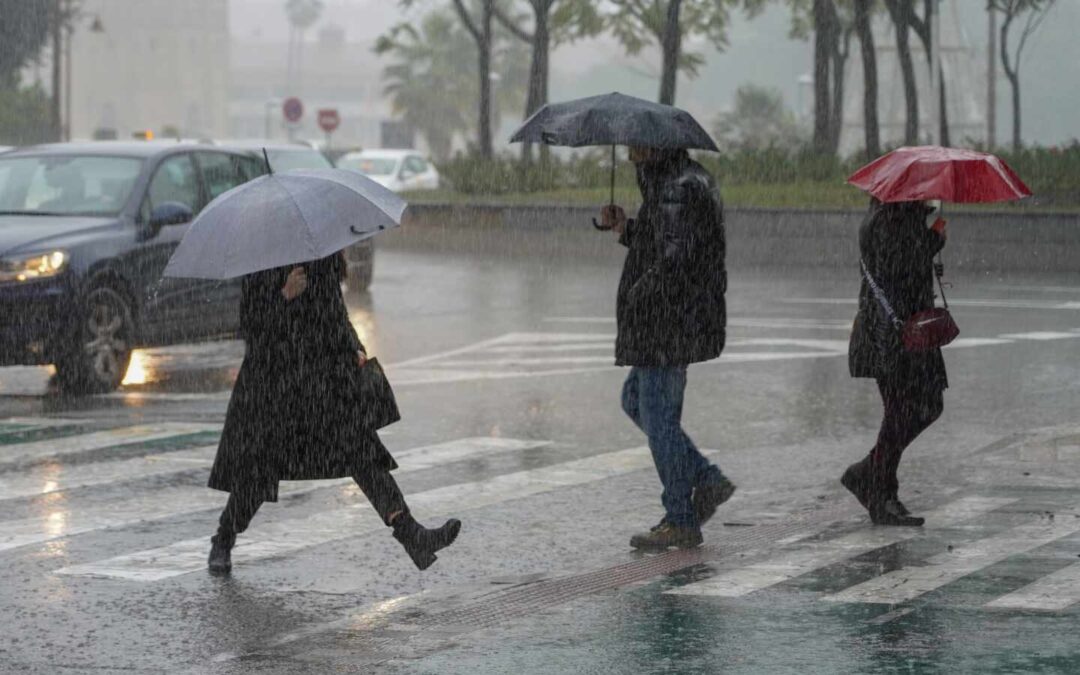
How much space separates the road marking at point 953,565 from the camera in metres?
7.32

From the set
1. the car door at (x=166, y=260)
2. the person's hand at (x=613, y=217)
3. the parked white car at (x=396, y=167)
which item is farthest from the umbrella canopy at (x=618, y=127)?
the parked white car at (x=396, y=167)

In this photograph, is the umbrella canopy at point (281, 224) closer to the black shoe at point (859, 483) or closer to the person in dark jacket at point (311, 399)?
the person in dark jacket at point (311, 399)

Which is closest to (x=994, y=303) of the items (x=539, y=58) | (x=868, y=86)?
(x=868, y=86)

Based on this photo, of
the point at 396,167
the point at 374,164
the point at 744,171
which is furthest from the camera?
the point at 374,164

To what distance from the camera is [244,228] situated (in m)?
7.55

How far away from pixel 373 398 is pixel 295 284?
496 millimetres

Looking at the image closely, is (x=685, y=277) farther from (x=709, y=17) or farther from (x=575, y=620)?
(x=709, y=17)

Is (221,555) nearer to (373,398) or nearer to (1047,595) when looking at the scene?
(373,398)

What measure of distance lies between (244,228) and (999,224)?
20.0m

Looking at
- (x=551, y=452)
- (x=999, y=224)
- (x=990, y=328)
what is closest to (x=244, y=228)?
(x=551, y=452)

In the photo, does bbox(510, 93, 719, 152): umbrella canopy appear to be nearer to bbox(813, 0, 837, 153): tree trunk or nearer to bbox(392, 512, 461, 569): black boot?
bbox(392, 512, 461, 569): black boot

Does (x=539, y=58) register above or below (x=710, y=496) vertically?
above

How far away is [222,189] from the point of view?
15414 millimetres

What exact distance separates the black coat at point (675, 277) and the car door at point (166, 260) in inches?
253
